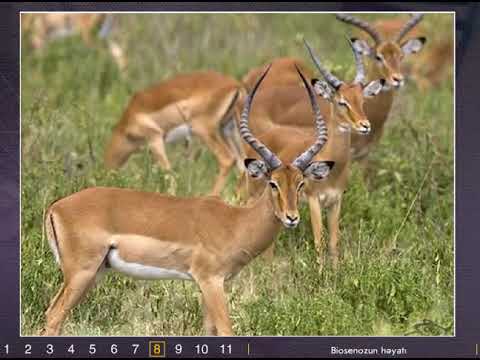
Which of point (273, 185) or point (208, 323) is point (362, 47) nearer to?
point (273, 185)

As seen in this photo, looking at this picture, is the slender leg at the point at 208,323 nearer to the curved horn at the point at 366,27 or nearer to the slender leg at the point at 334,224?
the slender leg at the point at 334,224

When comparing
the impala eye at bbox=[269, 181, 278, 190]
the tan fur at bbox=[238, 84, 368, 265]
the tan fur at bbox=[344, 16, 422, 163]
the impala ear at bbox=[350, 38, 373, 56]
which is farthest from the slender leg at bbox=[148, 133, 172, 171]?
the impala eye at bbox=[269, 181, 278, 190]

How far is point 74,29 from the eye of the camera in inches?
366

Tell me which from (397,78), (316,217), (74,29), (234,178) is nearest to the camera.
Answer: (316,217)

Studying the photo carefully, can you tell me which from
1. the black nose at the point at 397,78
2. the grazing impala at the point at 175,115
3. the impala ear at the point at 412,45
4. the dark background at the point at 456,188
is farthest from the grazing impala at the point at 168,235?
the grazing impala at the point at 175,115

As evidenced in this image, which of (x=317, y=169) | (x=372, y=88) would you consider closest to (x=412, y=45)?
(x=372, y=88)

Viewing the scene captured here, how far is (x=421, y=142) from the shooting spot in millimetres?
7336

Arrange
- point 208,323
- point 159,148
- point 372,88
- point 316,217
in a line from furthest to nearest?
point 159,148 → point 372,88 → point 316,217 → point 208,323

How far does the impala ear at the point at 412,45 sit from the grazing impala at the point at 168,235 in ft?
6.33

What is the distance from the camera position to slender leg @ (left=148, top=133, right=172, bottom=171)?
763 centimetres

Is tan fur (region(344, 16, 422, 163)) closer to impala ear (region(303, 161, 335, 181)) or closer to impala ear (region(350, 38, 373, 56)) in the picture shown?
impala ear (region(350, 38, 373, 56))

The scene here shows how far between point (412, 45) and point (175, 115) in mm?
1419

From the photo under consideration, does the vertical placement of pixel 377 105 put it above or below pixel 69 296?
above

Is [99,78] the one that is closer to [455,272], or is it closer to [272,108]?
[272,108]
